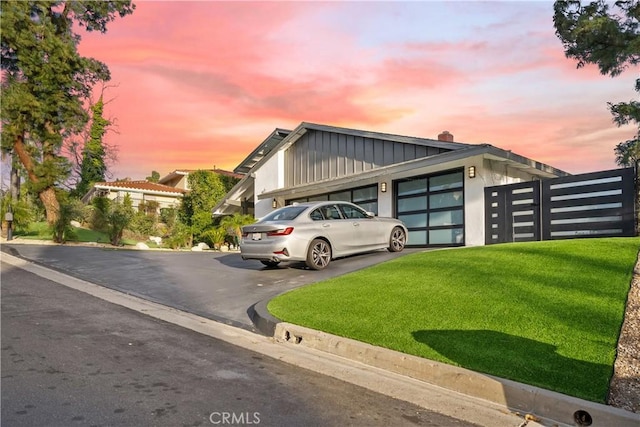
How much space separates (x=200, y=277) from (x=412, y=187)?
8819mm

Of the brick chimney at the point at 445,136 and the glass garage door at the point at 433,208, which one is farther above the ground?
the brick chimney at the point at 445,136

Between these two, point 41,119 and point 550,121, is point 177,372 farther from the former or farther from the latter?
point 41,119

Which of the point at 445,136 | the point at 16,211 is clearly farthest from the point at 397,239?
the point at 16,211

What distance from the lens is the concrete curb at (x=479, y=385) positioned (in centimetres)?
356

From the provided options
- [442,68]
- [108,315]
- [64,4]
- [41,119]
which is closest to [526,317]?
[108,315]

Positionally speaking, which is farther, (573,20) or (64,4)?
(64,4)

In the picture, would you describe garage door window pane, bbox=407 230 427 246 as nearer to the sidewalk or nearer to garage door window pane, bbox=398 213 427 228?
garage door window pane, bbox=398 213 427 228

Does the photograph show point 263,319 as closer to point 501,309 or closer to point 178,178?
point 501,309

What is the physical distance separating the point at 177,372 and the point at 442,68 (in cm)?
1313

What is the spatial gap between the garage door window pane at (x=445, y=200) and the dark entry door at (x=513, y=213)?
110cm

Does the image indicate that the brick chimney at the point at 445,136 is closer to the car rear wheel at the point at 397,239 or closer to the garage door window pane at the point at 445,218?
the garage door window pane at the point at 445,218

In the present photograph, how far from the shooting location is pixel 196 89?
1650 cm

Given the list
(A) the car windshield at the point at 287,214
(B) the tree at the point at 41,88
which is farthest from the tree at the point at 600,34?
(B) the tree at the point at 41,88

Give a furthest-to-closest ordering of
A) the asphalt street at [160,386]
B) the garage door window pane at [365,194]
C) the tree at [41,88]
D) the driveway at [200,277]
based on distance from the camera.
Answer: the tree at [41,88] → the garage door window pane at [365,194] → the driveway at [200,277] → the asphalt street at [160,386]
